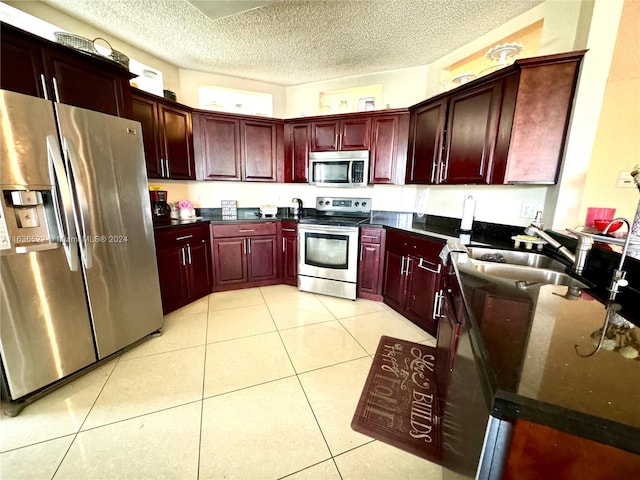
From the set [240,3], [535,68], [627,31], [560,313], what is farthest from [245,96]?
[560,313]

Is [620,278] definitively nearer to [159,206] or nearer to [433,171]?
[433,171]

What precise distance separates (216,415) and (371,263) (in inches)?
79.2

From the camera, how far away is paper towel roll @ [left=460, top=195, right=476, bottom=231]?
2.29 m

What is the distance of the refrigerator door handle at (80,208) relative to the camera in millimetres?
1520

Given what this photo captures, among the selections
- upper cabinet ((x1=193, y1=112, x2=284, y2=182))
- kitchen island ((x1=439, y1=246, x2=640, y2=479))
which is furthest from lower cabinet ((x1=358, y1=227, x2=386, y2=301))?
kitchen island ((x1=439, y1=246, x2=640, y2=479))

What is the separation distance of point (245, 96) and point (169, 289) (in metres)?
2.74

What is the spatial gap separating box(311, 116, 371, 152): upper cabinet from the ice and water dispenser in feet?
8.34

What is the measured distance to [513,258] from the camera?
5.59 feet

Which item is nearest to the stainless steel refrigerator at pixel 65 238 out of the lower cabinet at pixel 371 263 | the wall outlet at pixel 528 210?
the lower cabinet at pixel 371 263

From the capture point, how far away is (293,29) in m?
2.24

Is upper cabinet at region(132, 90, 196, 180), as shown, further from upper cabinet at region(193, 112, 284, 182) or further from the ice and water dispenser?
the ice and water dispenser

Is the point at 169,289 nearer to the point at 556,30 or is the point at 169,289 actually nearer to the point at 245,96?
the point at 245,96

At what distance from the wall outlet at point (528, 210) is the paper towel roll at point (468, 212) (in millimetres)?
356

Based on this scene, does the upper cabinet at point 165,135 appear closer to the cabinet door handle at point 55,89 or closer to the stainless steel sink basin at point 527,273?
the cabinet door handle at point 55,89
